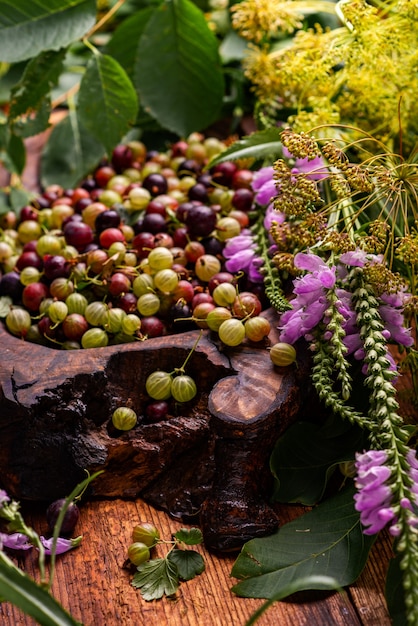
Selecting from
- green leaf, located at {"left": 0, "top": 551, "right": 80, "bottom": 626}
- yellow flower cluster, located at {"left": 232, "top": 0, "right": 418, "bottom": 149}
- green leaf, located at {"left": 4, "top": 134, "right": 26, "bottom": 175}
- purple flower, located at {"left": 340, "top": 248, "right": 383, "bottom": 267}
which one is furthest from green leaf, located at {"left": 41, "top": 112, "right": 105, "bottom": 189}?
green leaf, located at {"left": 0, "top": 551, "right": 80, "bottom": 626}

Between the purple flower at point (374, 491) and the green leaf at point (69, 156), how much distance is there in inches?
26.6

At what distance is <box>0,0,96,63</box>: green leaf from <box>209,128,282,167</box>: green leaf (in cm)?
26

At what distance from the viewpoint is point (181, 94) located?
1099 mm

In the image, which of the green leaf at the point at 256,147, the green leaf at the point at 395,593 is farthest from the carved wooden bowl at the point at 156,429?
the green leaf at the point at 256,147

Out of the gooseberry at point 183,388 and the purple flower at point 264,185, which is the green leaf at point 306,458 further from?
the purple flower at point 264,185

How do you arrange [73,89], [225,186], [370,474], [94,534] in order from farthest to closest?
[73,89] < [225,186] < [94,534] < [370,474]

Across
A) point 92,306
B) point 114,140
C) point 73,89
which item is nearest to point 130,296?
point 92,306

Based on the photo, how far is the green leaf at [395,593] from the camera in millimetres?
619

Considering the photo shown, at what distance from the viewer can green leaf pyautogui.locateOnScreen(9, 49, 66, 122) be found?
101 centimetres

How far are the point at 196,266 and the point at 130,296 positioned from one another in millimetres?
78

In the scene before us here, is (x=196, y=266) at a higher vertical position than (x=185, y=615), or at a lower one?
higher

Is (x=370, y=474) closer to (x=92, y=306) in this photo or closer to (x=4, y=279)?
(x=92, y=306)

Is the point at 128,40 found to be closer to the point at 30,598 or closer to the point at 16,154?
the point at 16,154

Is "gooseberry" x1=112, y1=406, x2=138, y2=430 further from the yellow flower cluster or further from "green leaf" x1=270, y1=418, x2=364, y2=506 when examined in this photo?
the yellow flower cluster
